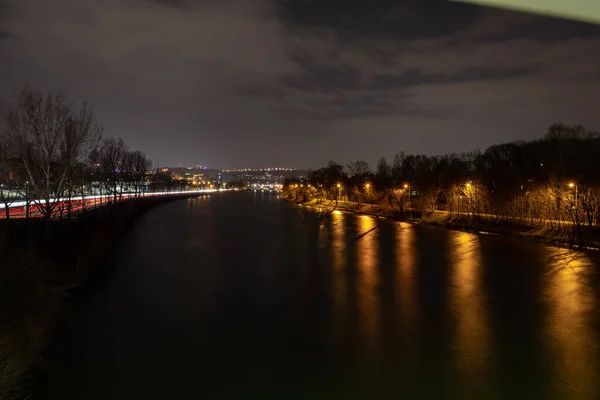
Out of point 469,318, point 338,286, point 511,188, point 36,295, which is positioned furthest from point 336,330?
point 511,188

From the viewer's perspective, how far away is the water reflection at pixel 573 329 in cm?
497

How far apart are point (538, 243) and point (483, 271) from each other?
279 inches

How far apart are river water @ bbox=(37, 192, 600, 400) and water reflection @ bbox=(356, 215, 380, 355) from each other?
0.04 meters

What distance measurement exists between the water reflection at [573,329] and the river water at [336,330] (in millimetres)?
28

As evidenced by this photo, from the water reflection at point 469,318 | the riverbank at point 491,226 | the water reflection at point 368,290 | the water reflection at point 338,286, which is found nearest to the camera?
the water reflection at point 469,318

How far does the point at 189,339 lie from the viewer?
6.62m

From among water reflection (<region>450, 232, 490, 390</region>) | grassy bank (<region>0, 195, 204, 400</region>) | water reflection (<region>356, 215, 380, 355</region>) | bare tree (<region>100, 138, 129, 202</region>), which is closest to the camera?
grassy bank (<region>0, 195, 204, 400</region>)

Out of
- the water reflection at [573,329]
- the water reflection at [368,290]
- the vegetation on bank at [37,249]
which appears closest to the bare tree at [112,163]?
the vegetation on bank at [37,249]

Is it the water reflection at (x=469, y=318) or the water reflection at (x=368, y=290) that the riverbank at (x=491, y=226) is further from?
the water reflection at (x=368, y=290)

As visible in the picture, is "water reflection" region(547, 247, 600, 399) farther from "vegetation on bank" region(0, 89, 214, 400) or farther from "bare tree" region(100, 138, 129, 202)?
"bare tree" region(100, 138, 129, 202)

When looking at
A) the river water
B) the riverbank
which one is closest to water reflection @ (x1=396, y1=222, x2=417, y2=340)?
the river water

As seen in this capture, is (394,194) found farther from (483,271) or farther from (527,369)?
(527,369)

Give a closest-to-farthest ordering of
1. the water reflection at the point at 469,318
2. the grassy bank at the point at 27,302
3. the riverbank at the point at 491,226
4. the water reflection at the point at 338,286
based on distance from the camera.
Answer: the grassy bank at the point at 27,302 → the water reflection at the point at 469,318 → the water reflection at the point at 338,286 → the riverbank at the point at 491,226

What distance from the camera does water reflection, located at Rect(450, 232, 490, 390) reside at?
549 centimetres
